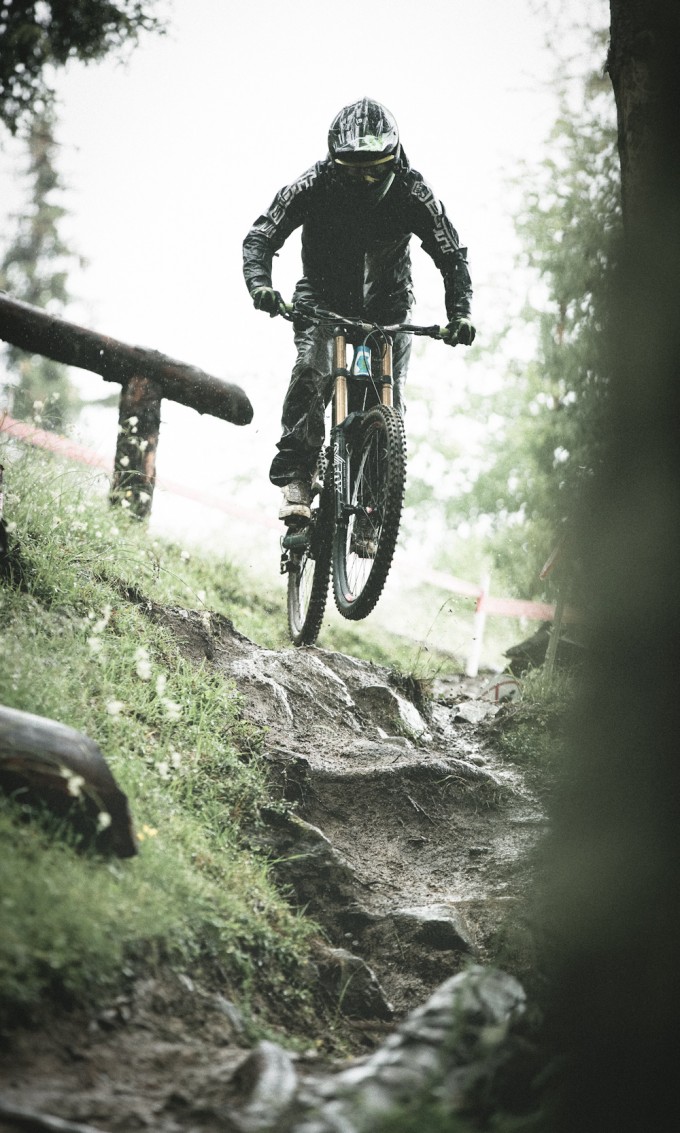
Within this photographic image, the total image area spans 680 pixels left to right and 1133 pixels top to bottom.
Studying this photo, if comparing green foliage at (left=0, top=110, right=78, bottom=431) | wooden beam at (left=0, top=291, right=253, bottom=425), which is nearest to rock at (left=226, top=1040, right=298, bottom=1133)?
wooden beam at (left=0, top=291, right=253, bottom=425)

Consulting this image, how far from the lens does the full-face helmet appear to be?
478cm

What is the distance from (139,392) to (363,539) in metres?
2.44

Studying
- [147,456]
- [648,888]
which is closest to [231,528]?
[147,456]

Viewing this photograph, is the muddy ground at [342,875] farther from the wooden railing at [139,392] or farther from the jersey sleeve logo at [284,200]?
the jersey sleeve logo at [284,200]

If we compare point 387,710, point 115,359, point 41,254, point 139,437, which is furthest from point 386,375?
point 41,254

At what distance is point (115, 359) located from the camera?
639 cm

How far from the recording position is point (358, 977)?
3068 mm

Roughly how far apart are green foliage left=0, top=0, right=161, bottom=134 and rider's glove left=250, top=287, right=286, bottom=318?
156cm

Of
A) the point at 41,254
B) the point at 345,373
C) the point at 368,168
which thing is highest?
the point at 41,254

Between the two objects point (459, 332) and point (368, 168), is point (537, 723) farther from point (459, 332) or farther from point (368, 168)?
point (368, 168)

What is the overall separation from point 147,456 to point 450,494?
1106 centimetres

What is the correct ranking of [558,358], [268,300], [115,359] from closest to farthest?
[268,300] → [115,359] → [558,358]

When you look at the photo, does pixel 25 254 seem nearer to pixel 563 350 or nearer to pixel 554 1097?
pixel 563 350

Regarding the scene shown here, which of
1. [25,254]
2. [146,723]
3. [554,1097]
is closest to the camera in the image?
[554,1097]
